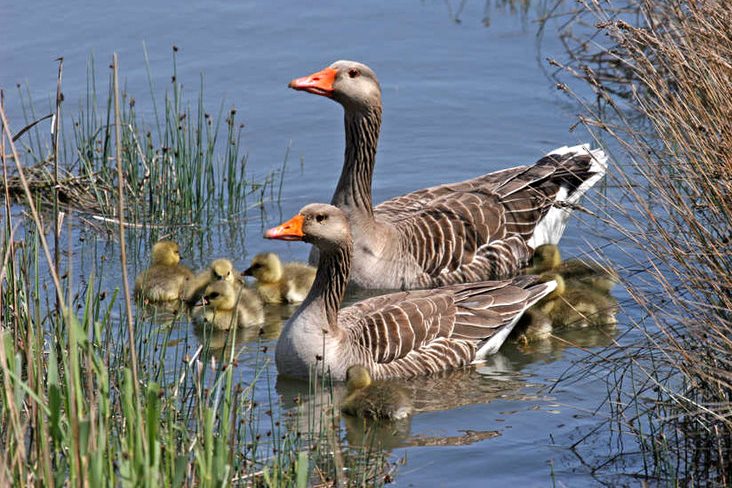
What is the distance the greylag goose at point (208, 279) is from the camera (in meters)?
9.06

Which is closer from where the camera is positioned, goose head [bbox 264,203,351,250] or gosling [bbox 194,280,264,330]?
goose head [bbox 264,203,351,250]

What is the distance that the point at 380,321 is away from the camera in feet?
27.5

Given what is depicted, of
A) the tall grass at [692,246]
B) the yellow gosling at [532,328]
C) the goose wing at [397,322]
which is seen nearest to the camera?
the tall grass at [692,246]

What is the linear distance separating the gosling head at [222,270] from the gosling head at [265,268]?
182mm

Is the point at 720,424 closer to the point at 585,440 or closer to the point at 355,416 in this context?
the point at 585,440

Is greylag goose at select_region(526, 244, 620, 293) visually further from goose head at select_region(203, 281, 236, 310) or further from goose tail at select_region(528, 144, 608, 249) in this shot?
goose head at select_region(203, 281, 236, 310)

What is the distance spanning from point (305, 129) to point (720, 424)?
7.48 meters

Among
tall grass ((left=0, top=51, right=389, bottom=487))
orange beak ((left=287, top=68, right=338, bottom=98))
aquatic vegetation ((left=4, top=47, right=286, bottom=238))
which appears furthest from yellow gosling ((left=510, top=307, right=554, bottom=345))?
aquatic vegetation ((left=4, top=47, right=286, bottom=238))

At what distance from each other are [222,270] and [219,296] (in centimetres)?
40

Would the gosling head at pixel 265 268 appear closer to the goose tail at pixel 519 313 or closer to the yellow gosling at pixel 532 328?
the goose tail at pixel 519 313

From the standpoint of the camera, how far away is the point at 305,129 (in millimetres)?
12727

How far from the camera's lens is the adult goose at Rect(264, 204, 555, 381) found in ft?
26.4

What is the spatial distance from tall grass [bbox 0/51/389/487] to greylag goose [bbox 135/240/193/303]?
0.41 meters

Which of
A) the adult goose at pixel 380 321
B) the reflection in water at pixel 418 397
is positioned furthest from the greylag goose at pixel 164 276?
the reflection in water at pixel 418 397
